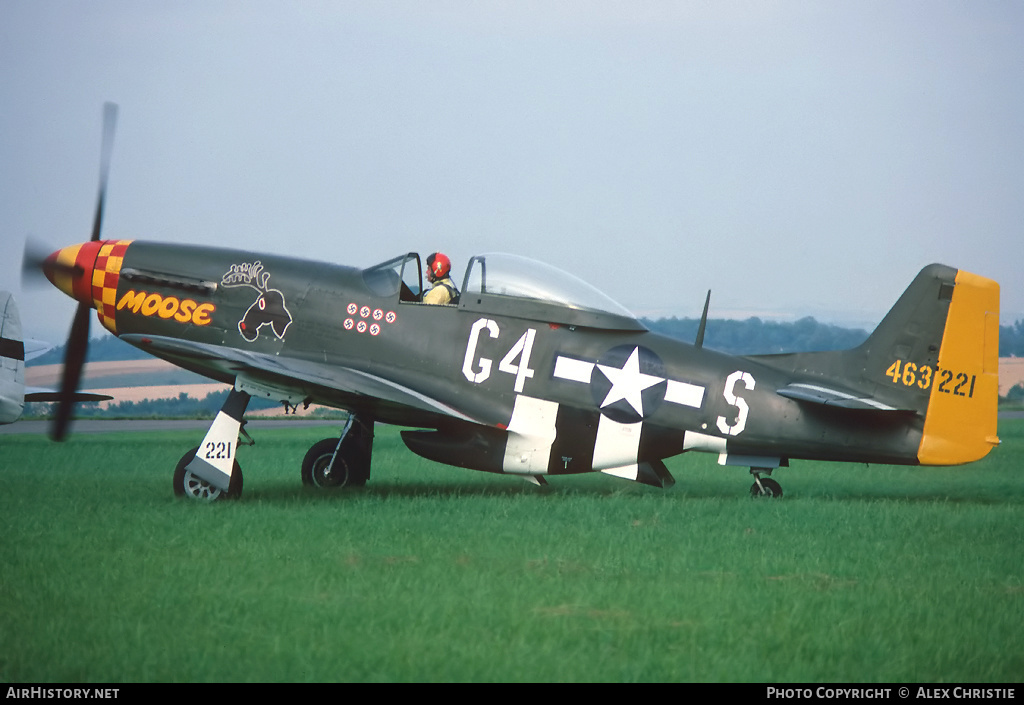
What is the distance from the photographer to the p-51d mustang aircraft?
30.6 feet

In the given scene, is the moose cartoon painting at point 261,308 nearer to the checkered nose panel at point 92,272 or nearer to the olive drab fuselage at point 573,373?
the olive drab fuselage at point 573,373

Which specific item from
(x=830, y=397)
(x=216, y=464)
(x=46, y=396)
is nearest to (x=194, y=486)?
(x=216, y=464)

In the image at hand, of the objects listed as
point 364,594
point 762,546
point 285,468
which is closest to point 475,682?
point 364,594

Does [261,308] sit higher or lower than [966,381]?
lower

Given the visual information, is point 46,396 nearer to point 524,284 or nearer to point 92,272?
point 92,272

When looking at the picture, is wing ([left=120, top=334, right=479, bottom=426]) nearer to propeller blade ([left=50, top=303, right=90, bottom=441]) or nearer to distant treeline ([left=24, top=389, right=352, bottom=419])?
propeller blade ([left=50, top=303, right=90, bottom=441])

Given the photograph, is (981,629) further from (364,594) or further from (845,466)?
(845,466)

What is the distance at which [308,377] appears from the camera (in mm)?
8961

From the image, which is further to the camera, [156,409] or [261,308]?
[156,409]

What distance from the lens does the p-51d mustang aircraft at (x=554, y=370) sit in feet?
30.6

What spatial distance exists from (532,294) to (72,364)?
4987 millimetres

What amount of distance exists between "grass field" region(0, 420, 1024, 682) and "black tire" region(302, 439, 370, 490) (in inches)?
12.2

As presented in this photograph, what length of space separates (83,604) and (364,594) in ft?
4.80

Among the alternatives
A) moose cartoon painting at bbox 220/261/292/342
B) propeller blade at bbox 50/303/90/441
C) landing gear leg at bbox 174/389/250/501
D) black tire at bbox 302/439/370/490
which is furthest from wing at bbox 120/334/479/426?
propeller blade at bbox 50/303/90/441
